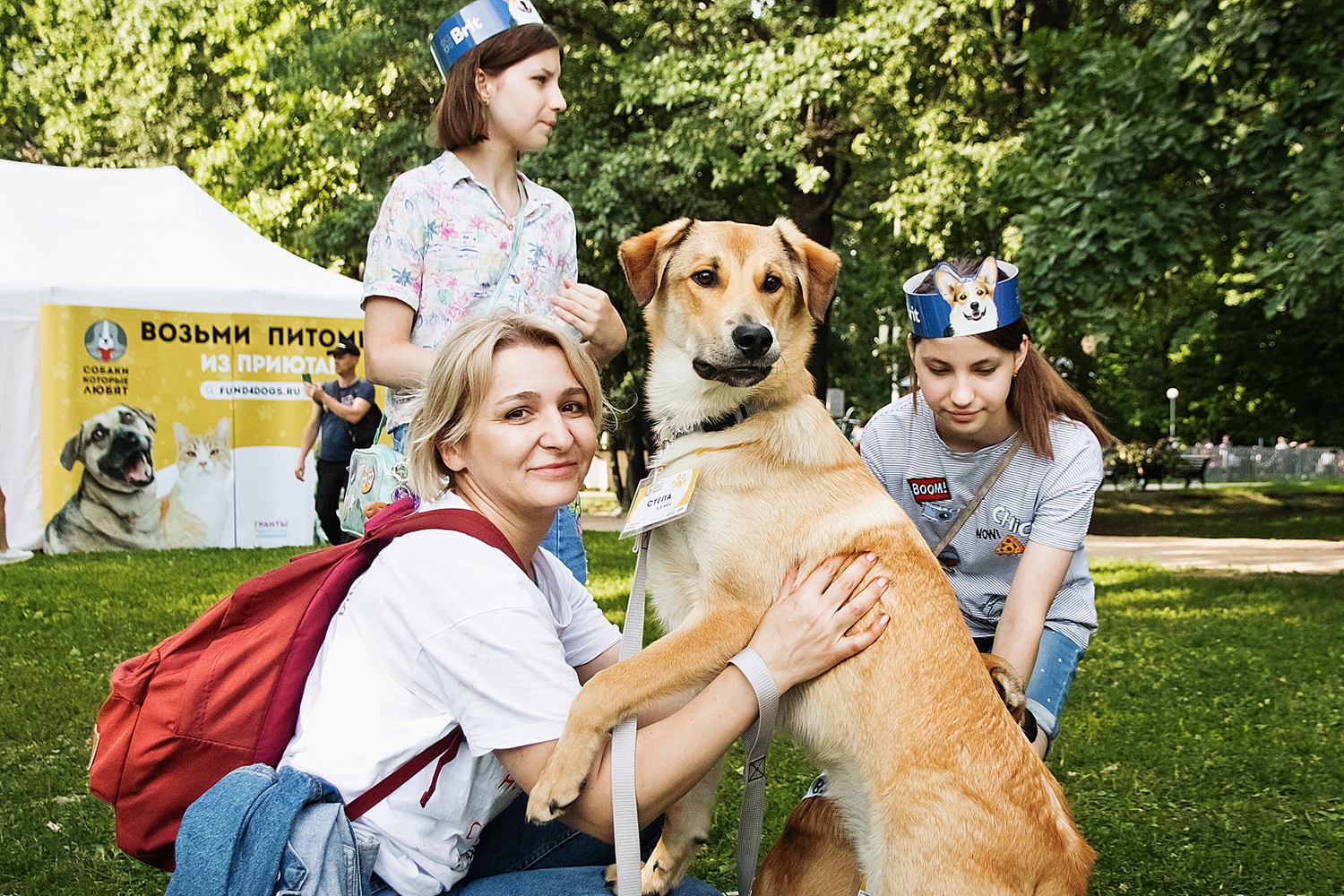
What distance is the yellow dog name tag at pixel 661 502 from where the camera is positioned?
2299 mm

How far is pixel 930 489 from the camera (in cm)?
323

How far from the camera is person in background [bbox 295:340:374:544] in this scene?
1087 centimetres

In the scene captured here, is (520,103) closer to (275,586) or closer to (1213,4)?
(275,586)

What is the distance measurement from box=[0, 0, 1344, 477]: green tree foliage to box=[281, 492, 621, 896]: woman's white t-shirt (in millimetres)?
1975

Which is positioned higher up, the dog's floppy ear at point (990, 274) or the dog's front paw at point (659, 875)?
the dog's floppy ear at point (990, 274)

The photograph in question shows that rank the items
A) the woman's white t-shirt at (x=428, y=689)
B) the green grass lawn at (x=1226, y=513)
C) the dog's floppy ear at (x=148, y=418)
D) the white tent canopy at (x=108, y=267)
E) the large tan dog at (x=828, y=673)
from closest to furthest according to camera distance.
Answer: the woman's white t-shirt at (x=428, y=689) → the large tan dog at (x=828, y=673) → the white tent canopy at (x=108, y=267) → the dog's floppy ear at (x=148, y=418) → the green grass lawn at (x=1226, y=513)

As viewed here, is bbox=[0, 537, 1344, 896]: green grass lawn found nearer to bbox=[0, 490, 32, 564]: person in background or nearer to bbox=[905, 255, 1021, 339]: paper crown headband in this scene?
bbox=[0, 490, 32, 564]: person in background

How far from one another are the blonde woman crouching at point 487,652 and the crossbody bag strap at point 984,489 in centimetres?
87

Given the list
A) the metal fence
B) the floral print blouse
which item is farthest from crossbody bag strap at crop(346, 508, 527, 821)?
the metal fence

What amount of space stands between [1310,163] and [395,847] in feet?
29.8

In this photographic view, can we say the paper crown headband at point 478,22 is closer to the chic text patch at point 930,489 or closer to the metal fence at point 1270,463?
the chic text patch at point 930,489

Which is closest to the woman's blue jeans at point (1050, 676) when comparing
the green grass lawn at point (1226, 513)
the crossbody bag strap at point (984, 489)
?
the crossbody bag strap at point (984, 489)

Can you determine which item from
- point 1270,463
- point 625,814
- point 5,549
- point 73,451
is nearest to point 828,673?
point 625,814

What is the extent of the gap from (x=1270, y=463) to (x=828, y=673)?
150 ft
